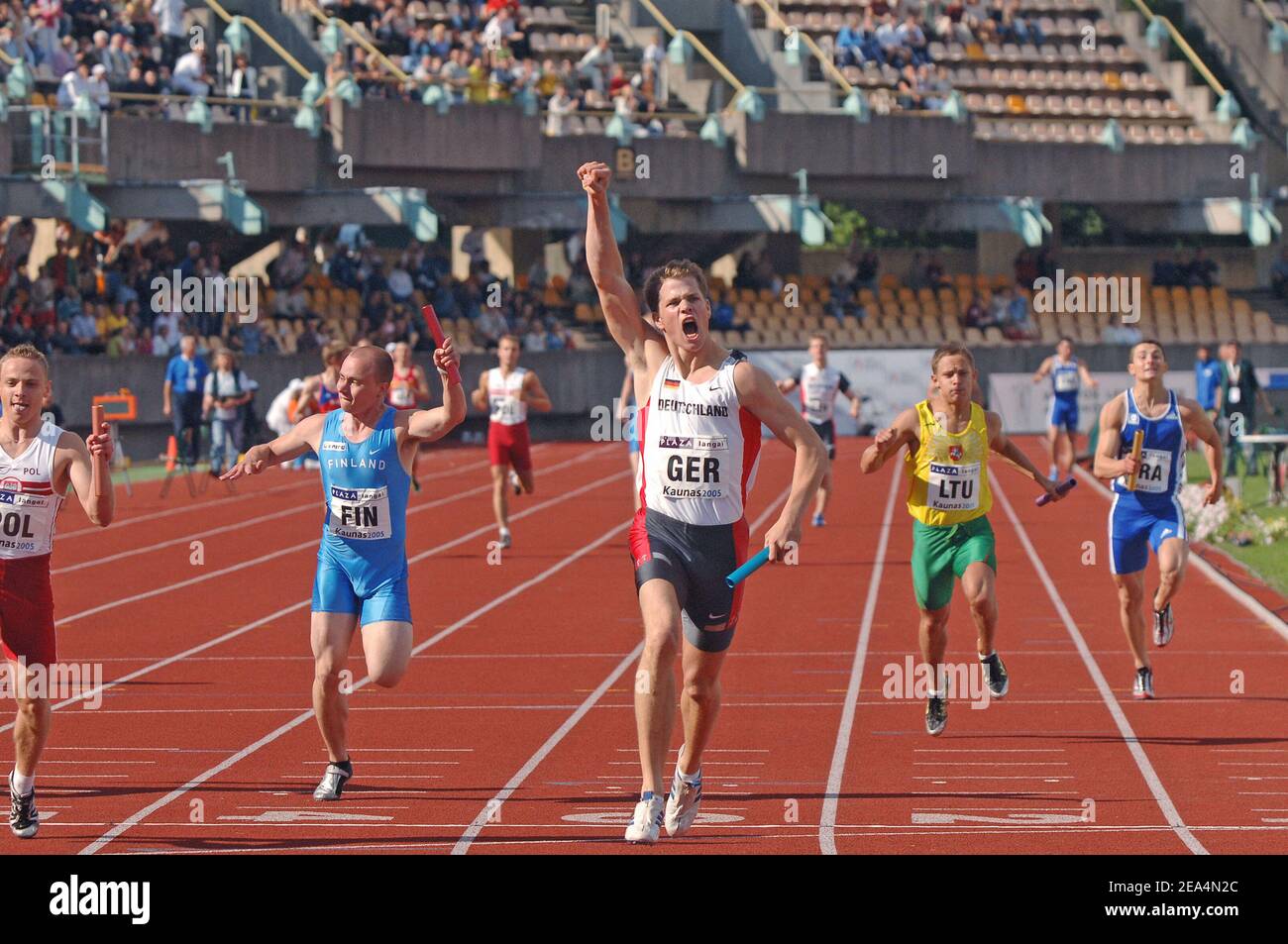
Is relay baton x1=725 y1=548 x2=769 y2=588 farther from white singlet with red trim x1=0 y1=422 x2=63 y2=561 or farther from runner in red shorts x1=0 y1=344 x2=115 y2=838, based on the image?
white singlet with red trim x1=0 y1=422 x2=63 y2=561

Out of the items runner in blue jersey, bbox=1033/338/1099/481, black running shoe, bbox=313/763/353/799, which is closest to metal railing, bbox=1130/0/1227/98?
runner in blue jersey, bbox=1033/338/1099/481

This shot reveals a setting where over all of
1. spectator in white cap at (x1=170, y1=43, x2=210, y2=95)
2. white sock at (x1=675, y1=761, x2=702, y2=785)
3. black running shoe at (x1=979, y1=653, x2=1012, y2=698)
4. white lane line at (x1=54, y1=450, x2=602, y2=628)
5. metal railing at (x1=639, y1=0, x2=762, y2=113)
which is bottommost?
white lane line at (x1=54, y1=450, x2=602, y2=628)

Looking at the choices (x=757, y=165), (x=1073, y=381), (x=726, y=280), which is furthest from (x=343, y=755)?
(x=726, y=280)

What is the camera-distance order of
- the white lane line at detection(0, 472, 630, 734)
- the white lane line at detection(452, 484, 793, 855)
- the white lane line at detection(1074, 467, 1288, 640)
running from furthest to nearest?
the white lane line at detection(1074, 467, 1288, 640) < the white lane line at detection(0, 472, 630, 734) < the white lane line at detection(452, 484, 793, 855)

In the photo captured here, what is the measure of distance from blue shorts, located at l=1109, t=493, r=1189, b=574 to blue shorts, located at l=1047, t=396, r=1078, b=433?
15.8 metres

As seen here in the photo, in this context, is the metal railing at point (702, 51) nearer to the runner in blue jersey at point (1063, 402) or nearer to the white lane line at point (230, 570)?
the runner in blue jersey at point (1063, 402)

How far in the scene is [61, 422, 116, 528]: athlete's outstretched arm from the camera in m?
7.98

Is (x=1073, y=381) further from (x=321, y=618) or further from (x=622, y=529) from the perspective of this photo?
(x=321, y=618)

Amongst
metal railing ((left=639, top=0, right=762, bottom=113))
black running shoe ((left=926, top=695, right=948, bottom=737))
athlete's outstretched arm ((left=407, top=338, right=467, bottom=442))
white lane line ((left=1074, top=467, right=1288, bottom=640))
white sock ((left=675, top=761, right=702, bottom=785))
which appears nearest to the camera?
white sock ((left=675, top=761, right=702, bottom=785))

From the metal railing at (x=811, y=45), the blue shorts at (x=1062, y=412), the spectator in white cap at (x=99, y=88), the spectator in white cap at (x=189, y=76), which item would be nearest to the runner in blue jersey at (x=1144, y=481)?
the blue shorts at (x=1062, y=412)

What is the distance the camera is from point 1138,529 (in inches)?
475

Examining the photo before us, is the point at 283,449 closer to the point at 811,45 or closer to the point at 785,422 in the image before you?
the point at 785,422

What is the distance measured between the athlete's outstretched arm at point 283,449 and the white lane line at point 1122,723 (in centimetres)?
380

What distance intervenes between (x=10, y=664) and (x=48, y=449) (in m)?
0.83
